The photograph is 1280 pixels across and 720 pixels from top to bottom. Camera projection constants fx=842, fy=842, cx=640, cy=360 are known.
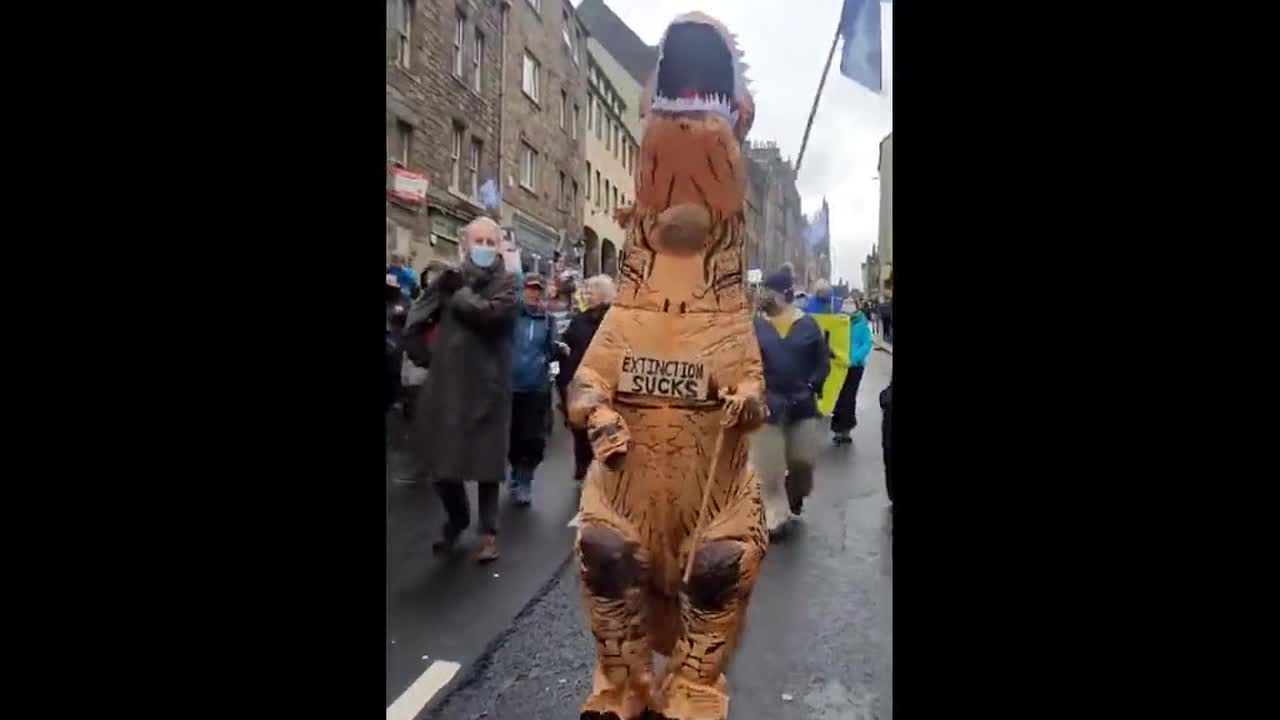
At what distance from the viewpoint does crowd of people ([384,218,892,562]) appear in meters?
3.24

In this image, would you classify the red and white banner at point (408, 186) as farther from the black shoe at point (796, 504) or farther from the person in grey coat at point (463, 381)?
the black shoe at point (796, 504)

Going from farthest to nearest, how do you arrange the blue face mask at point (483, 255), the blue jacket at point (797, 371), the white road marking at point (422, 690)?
the blue jacket at point (797, 371), the blue face mask at point (483, 255), the white road marking at point (422, 690)

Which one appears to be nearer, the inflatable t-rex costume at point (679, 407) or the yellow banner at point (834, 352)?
the inflatable t-rex costume at point (679, 407)

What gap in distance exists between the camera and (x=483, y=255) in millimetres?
3086

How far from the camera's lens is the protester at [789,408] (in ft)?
11.1

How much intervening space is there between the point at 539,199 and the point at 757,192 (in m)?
1.14

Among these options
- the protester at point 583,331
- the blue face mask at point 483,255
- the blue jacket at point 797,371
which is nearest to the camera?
the blue face mask at point 483,255

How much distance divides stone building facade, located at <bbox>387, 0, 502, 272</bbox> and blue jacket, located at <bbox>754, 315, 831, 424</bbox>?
1323 millimetres

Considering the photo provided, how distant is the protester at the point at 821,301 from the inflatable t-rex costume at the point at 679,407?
1.39 meters

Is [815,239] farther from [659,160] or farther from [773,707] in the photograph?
[773,707]

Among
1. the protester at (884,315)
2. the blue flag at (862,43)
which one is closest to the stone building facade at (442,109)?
the blue flag at (862,43)

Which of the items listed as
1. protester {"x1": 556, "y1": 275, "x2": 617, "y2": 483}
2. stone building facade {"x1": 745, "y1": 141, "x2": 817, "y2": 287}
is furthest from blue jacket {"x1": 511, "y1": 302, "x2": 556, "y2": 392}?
stone building facade {"x1": 745, "y1": 141, "x2": 817, "y2": 287}

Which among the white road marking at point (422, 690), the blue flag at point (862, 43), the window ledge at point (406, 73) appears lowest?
the white road marking at point (422, 690)
